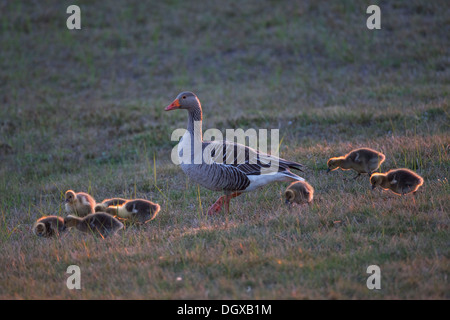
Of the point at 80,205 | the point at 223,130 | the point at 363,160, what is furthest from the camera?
the point at 223,130

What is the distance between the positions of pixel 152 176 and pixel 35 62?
12202 mm

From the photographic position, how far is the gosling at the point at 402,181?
6.55 meters

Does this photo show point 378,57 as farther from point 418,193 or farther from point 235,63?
point 418,193

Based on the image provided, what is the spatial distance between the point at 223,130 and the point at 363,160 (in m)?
5.55

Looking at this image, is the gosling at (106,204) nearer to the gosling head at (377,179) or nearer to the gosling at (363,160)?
the gosling at (363,160)

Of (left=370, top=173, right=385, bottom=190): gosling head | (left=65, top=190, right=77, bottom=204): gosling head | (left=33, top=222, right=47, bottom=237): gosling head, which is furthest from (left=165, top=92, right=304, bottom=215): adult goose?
(left=33, top=222, right=47, bottom=237): gosling head

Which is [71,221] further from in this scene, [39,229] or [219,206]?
[219,206]

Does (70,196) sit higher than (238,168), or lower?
lower

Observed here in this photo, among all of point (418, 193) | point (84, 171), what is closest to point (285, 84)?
point (84, 171)

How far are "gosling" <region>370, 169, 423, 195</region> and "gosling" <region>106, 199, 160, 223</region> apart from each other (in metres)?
3.22

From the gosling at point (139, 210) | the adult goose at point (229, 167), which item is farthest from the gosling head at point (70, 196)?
the adult goose at point (229, 167)

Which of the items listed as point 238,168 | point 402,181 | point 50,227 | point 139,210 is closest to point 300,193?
point 238,168

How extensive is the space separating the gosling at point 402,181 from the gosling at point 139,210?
127 inches

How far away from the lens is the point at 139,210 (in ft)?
22.0
